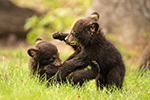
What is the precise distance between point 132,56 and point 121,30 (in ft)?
7.67

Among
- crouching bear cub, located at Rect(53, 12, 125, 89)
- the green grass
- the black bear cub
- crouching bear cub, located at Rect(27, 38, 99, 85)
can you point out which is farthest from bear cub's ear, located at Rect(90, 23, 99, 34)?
the green grass

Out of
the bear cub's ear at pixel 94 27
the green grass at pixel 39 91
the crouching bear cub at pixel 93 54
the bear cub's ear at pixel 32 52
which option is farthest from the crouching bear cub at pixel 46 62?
the bear cub's ear at pixel 94 27

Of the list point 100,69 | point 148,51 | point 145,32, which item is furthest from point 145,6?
point 100,69

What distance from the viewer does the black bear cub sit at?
5.36 m

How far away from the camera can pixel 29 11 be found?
18484 millimetres

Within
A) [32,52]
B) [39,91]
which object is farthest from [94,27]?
[39,91]

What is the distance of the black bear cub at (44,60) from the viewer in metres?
5.36

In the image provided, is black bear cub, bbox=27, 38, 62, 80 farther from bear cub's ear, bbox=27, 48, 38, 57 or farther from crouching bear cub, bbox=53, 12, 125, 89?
crouching bear cub, bbox=53, 12, 125, 89

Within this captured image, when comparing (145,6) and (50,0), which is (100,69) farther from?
(50,0)

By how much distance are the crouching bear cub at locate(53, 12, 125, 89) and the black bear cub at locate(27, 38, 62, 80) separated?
217 millimetres

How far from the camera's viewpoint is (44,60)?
18.2ft

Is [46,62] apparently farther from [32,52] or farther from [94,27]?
[94,27]

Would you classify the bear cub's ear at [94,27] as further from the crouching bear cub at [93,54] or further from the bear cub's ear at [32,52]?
the bear cub's ear at [32,52]

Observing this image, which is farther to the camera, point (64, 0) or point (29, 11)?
point (64, 0)
